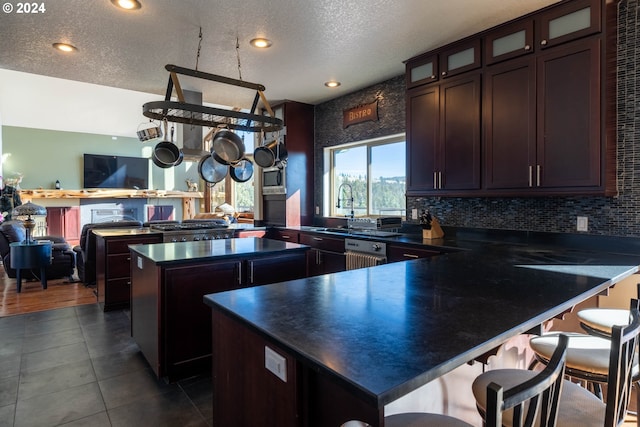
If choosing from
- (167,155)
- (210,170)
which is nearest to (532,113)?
(167,155)

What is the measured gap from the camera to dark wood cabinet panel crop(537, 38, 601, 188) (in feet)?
7.62

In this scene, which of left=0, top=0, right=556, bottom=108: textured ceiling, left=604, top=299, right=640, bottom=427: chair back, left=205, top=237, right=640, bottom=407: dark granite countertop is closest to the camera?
left=205, top=237, right=640, bottom=407: dark granite countertop

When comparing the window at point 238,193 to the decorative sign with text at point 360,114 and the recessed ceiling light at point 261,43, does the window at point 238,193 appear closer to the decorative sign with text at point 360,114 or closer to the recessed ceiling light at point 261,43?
the decorative sign with text at point 360,114

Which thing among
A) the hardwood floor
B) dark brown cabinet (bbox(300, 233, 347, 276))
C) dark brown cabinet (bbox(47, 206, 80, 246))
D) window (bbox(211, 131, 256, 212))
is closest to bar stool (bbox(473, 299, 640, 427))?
dark brown cabinet (bbox(300, 233, 347, 276))

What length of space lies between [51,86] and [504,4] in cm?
882

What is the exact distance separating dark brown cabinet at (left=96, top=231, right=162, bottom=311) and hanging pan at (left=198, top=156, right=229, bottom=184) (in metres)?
1.03

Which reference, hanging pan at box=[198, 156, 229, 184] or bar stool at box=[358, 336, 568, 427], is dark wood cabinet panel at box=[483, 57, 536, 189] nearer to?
bar stool at box=[358, 336, 568, 427]

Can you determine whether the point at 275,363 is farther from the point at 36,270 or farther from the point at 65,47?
the point at 36,270

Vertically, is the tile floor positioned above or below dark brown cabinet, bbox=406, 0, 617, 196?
below

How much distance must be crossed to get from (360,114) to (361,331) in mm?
3867

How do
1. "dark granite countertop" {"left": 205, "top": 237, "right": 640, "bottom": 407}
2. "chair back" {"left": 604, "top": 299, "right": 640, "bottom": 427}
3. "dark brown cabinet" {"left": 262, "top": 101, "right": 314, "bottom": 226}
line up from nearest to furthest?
"dark granite countertop" {"left": 205, "top": 237, "right": 640, "bottom": 407} < "chair back" {"left": 604, "top": 299, "right": 640, "bottom": 427} < "dark brown cabinet" {"left": 262, "top": 101, "right": 314, "bottom": 226}

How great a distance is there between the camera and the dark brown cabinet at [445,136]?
2.99 metres

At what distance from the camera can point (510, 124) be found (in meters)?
2.74

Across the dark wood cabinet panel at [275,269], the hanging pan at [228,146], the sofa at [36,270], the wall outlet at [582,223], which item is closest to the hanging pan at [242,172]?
the hanging pan at [228,146]
